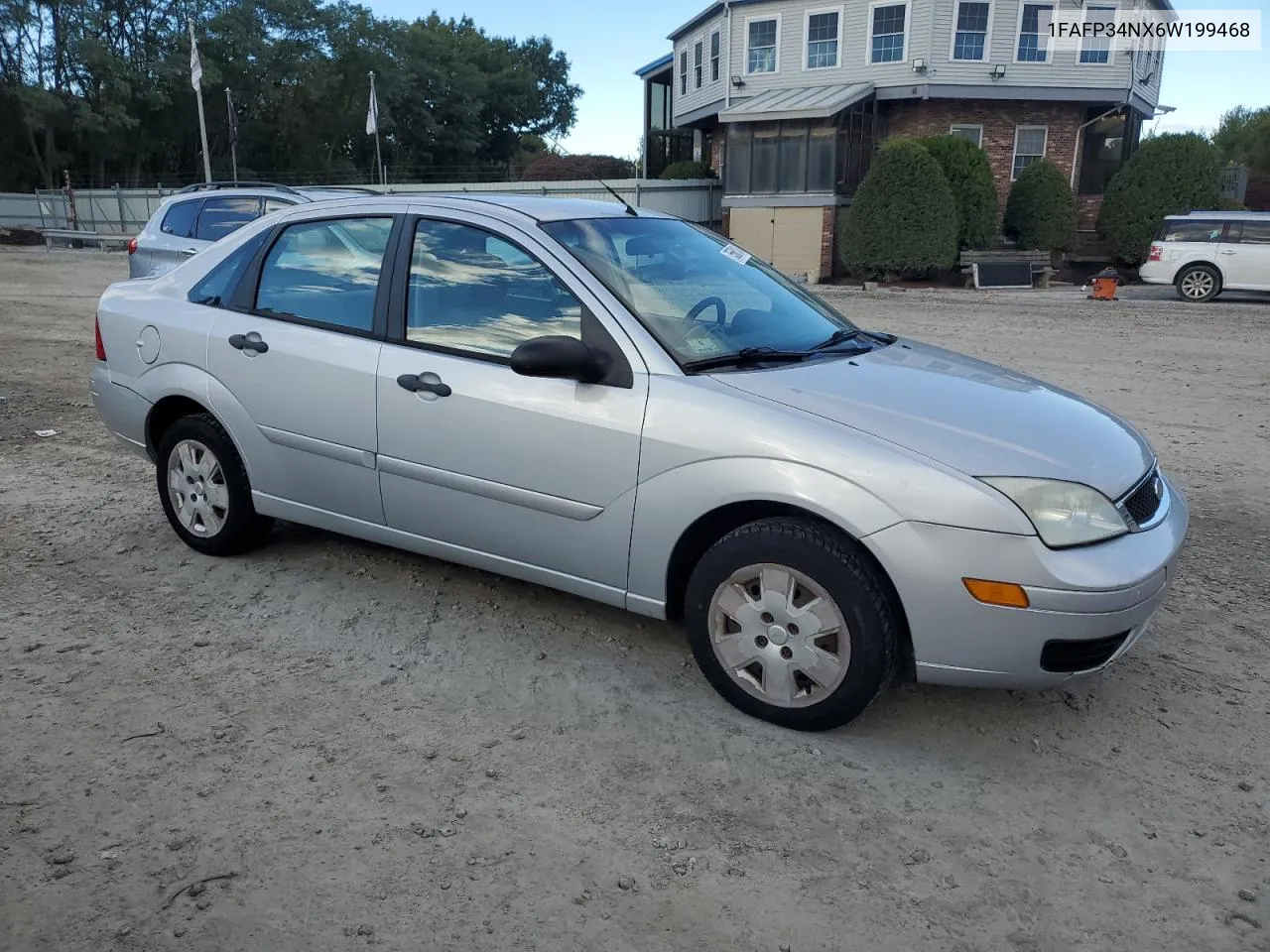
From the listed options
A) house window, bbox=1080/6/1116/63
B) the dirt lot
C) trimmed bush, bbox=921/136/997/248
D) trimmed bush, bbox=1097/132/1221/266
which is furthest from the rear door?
the dirt lot

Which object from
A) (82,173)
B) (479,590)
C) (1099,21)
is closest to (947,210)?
(1099,21)

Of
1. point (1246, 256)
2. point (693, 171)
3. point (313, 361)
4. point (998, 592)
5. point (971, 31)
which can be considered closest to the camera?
point (998, 592)

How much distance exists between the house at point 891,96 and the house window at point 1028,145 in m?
0.03

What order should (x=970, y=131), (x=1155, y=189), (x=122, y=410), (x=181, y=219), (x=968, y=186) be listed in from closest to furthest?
(x=122, y=410) → (x=181, y=219) → (x=968, y=186) → (x=1155, y=189) → (x=970, y=131)

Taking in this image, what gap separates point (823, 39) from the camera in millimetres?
29688

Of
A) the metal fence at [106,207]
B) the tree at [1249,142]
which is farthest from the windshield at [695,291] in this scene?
the tree at [1249,142]

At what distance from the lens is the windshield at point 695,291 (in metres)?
3.73

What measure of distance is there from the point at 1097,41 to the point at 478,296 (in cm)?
3040

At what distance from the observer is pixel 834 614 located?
3.18 m

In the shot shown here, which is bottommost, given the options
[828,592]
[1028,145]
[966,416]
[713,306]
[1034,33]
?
[828,592]

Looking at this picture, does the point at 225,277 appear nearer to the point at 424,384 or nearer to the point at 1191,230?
the point at 424,384

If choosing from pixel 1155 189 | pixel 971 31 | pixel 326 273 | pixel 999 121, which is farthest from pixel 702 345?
pixel 999 121

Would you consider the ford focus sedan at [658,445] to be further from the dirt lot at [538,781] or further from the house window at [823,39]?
the house window at [823,39]

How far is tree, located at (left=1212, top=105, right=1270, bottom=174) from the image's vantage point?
46.2 metres
